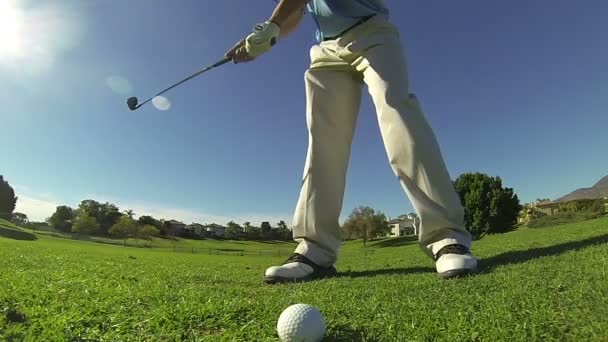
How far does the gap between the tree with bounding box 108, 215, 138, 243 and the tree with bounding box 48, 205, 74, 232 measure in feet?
48.3

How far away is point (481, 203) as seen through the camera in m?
49.1

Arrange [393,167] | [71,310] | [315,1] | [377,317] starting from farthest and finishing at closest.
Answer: [315,1] → [393,167] → [71,310] → [377,317]

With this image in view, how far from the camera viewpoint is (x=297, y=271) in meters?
4.21

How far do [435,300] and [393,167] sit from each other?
68.6 inches

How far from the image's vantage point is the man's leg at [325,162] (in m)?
4.57

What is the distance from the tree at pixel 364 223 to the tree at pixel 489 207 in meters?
30.2

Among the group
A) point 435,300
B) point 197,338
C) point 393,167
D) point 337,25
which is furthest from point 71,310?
point 337,25

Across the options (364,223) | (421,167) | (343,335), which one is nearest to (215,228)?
(364,223)

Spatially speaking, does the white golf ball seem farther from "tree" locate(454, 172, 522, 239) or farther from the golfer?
"tree" locate(454, 172, 522, 239)

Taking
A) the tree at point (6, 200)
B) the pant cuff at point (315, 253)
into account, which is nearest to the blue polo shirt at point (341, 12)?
the pant cuff at point (315, 253)

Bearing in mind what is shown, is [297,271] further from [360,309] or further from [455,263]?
[360,309]

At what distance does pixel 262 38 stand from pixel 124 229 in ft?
318

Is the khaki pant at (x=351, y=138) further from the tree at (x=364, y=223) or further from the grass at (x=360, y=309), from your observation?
the tree at (x=364, y=223)

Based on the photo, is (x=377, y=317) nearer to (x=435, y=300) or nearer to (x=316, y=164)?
(x=435, y=300)
